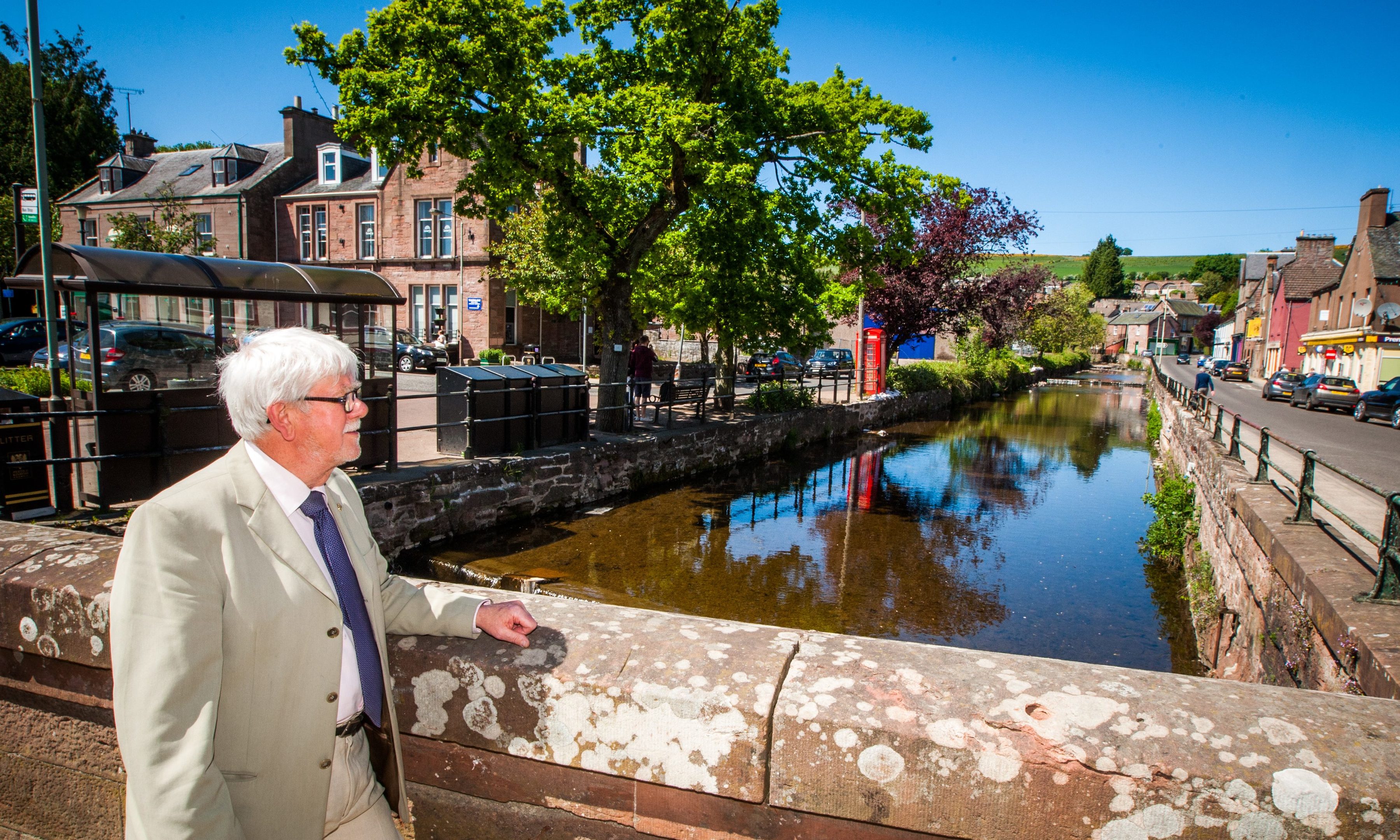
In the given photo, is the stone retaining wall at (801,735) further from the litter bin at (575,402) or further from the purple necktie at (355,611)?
the litter bin at (575,402)

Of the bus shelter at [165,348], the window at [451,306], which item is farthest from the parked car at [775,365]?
the bus shelter at [165,348]

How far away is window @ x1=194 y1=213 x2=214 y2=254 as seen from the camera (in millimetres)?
31000

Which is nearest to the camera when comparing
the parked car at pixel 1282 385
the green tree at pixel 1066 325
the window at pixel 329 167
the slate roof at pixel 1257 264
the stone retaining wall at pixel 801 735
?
the stone retaining wall at pixel 801 735

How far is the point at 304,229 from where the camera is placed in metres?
33.5

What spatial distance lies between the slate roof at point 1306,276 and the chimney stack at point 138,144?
64761 millimetres

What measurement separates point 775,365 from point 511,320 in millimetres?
10690

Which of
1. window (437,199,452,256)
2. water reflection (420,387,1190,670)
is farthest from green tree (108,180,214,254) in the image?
water reflection (420,387,1190,670)

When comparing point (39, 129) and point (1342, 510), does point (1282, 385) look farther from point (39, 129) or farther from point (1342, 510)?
point (39, 129)

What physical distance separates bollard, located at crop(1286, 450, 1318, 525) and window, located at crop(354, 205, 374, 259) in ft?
107

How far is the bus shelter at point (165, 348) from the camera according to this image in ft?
21.3

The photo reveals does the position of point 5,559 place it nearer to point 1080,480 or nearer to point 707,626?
point 707,626

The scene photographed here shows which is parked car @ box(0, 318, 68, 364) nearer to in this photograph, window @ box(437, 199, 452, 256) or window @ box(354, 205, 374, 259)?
window @ box(354, 205, 374, 259)

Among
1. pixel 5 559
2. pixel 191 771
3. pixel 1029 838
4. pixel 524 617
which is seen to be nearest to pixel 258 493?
pixel 191 771

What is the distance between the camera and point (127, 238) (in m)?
27.4
